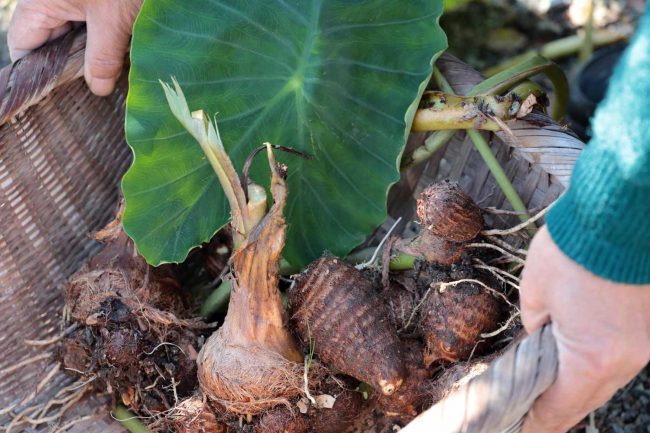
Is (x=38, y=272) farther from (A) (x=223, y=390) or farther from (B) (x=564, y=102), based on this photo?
(B) (x=564, y=102)

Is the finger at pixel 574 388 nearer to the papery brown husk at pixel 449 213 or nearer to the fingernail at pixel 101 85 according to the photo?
the papery brown husk at pixel 449 213

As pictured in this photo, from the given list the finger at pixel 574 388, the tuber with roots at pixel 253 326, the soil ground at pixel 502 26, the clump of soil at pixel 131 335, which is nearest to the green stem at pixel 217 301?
the clump of soil at pixel 131 335

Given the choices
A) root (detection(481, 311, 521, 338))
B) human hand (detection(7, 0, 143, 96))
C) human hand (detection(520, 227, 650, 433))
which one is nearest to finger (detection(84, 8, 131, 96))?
human hand (detection(7, 0, 143, 96))

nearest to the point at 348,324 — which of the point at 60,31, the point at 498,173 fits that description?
the point at 498,173

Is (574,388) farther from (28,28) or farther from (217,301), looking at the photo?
(28,28)

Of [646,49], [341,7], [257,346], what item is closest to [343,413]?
[257,346]

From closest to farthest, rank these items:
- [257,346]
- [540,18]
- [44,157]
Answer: [257,346]
[44,157]
[540,18]
